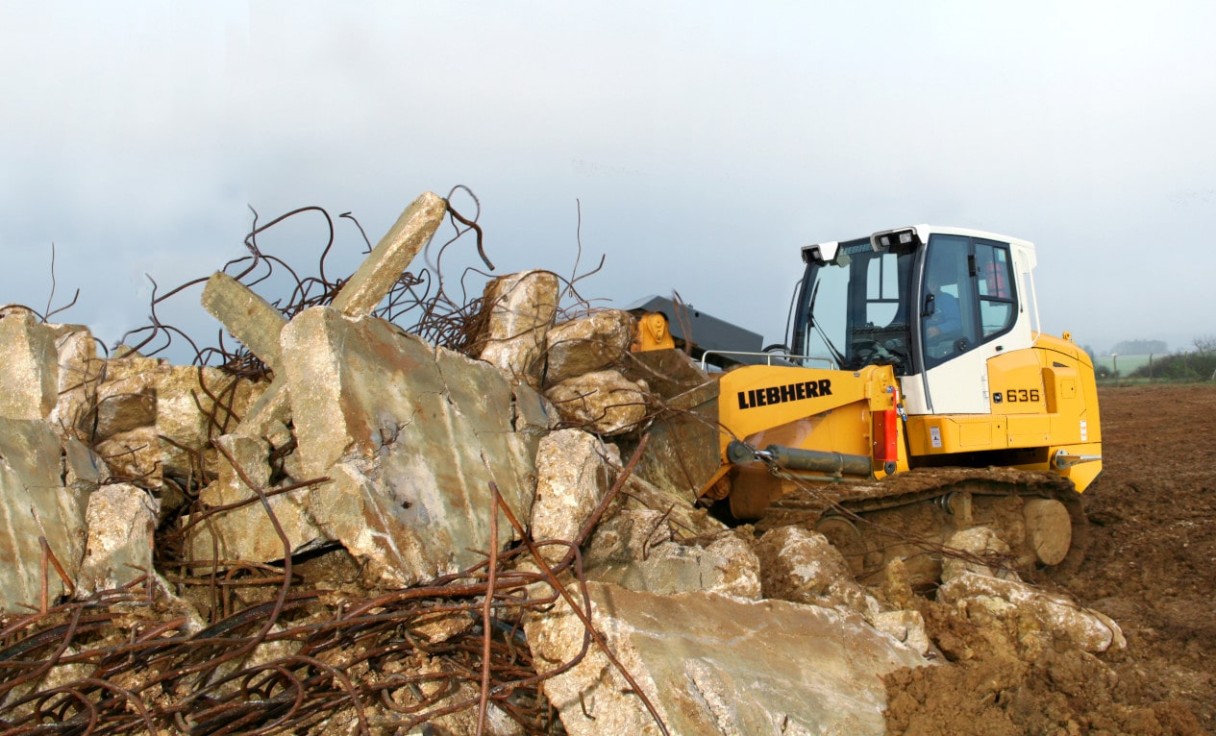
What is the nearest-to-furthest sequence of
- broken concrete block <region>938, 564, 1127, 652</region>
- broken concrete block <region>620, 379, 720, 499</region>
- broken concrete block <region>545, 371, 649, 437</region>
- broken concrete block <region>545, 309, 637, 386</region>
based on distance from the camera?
Result: 1. broken concrete block <region>545, 371, 649, 437</region>
2. broken concrete block <region>545, 309, 637, 386</region>
3. broken concrete block <region>938, 564, 1127, 652</region>
4. broken concrete block <region>620, 379, 720, 499</region>

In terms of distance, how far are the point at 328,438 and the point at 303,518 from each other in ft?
1.14

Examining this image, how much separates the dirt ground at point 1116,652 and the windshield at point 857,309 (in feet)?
7.51

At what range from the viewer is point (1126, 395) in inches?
1117

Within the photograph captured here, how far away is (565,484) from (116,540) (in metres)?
1.85

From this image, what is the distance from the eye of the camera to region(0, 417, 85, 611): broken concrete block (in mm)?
4180

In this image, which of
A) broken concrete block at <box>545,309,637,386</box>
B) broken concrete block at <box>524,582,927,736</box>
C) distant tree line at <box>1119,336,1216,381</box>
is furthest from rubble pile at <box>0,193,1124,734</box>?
distant tree line at <box>1119,336,1216,381</box>

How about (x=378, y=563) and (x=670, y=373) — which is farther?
(x=670, y=373)

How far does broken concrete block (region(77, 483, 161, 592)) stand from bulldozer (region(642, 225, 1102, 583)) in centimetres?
332

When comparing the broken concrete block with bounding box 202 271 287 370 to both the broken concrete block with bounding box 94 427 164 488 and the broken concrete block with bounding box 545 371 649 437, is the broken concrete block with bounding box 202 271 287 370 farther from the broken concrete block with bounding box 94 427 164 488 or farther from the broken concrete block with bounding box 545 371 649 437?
the broken concrete block with bounding box 545 371 649 437

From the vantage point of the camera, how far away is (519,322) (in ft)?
17.8

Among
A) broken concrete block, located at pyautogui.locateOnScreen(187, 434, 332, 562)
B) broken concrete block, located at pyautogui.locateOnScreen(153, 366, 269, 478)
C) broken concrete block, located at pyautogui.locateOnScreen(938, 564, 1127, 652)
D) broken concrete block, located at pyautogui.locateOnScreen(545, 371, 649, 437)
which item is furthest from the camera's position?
broken concrete block, located at pyautogui.locateOnScreen(938, 564, 1127, 652)

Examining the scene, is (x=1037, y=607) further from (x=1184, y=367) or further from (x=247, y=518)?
(x=1184, y=367)

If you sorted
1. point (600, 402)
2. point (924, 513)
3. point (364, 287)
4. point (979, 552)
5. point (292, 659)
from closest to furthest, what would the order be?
1. point (292, 659)
2. point (364, 287)
3. point (600, 402)
4. point (924, 513)
5. point (979, 552)

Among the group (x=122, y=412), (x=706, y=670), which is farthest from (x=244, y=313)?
(x=706, y=670)
